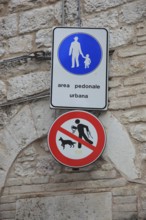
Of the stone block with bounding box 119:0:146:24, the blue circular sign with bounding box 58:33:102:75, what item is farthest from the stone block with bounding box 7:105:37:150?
the stone block with bounding box 119:0:146:24

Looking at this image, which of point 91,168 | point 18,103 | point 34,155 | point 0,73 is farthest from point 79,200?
point 0,73

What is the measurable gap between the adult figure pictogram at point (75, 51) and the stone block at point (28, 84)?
31 centimetres

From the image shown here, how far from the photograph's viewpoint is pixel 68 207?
14.6 ft

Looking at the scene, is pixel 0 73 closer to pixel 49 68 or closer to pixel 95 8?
pixel 49 68

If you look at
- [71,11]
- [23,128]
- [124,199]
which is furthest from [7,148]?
[71,11]

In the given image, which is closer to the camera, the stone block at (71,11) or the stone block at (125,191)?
the stone block at (125,191)

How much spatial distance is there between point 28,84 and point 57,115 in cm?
43

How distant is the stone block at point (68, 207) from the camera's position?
14.4 feet

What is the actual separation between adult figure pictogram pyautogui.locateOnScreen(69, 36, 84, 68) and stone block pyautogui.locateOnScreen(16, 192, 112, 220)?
109 cm

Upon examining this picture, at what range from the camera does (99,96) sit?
4.65 meters

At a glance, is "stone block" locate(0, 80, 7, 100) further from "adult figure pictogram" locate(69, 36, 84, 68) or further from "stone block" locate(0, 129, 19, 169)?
"adult figure pictogram" locate(69, 36, 84, 68)

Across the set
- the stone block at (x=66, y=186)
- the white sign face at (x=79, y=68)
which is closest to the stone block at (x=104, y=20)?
the white sign face at (x=79, y=68)

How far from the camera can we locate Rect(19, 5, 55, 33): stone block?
16.8ft

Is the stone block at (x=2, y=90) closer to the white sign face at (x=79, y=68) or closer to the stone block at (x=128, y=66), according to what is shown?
the white sign face at (x=79, y=68)
